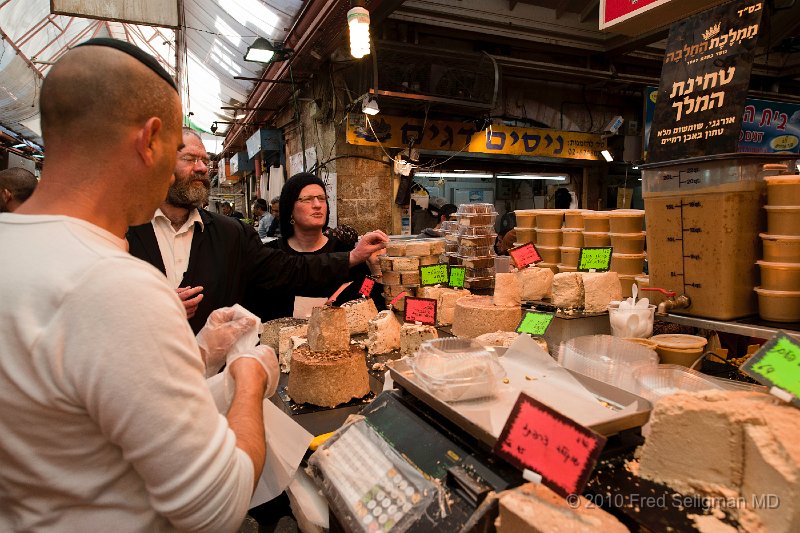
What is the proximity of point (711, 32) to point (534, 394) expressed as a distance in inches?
64.2

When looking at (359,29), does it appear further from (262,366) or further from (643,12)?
(262,366)

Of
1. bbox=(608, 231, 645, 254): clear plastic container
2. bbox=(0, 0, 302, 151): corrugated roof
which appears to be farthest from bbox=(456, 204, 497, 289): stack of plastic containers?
bbox=(0, 0, 302, 151): corrugated roof

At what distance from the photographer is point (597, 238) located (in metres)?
2.65

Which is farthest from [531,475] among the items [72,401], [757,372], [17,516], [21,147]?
[21,147]

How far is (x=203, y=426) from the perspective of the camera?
2.81 feet

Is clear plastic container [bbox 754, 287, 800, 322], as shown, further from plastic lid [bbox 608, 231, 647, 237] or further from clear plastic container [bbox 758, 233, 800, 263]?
plastic lid [bbox 608, 231, 647, 237]

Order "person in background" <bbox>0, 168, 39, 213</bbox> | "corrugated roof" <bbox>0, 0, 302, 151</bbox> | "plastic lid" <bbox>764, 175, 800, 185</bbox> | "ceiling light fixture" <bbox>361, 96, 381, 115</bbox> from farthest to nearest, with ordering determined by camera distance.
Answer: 1. "corrugated roof" <bbox>0, 0, 302, 151</bbox>
2. "ceiling light fixture" <bbox>361, 96, 381, 115</bbox>
3. "person in background" <bbox>0, 168, 39, 213</bbox>
4. "plastic lid" <bbox>764, 175, 800, 185</bbox>

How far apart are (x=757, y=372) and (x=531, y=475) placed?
1.90 feet

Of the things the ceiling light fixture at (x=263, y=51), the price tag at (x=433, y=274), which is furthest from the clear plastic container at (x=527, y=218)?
the ceiling light fixture at (x=263, y=51)

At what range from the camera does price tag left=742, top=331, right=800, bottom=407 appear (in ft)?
3.11

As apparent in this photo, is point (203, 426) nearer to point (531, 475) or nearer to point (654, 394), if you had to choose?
point (531, 475)

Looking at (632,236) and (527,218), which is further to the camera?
(527,218)

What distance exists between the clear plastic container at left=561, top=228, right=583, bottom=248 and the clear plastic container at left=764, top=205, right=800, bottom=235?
3.56 ft

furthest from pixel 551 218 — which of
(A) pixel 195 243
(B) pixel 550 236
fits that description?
(A) pixel 195 243
